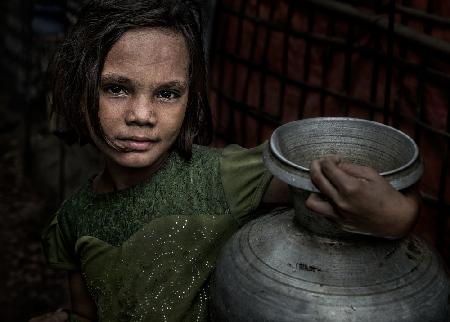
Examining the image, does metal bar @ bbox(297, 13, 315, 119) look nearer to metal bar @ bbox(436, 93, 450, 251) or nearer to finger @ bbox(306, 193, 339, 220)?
metal bar @ bbox(436, 93, 450, 251)

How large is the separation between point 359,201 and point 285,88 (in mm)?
2819

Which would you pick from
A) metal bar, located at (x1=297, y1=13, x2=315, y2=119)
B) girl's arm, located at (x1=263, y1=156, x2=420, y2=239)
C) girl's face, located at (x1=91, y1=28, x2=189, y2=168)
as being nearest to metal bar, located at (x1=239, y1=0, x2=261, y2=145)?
metal bar, located at (x1=297, y1=13, x2=315, y2=119)

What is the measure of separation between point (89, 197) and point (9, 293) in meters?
2.46

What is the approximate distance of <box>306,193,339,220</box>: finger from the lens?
1632mm

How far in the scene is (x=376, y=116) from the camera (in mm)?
3691

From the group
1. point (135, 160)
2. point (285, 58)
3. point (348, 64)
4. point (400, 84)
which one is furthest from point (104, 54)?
point (285, 58)

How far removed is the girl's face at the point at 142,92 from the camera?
206 cm

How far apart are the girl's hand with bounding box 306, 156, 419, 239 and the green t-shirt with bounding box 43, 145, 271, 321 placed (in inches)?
22.2

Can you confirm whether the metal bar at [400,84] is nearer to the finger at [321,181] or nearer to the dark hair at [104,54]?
the dark hair at [104,54]

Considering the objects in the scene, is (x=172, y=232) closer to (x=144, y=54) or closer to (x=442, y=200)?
(x=144, y=54)

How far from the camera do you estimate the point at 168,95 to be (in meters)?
2.16

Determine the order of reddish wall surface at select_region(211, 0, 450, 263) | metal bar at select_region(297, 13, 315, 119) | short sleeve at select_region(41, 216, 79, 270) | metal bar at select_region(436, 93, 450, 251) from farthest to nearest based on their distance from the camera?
metal bar at select_region(297, 13, 315, 119), reddish wall surface at select_region(211, 0, 450, 263), metal bar at select_region(436, 93, 450, 251), short sleeve at select_region(41, 216, 79, 270)

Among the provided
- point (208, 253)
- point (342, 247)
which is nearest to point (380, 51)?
point (208, 253)

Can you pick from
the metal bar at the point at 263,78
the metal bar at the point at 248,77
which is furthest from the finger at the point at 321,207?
the metal bar at the point at 248,77
